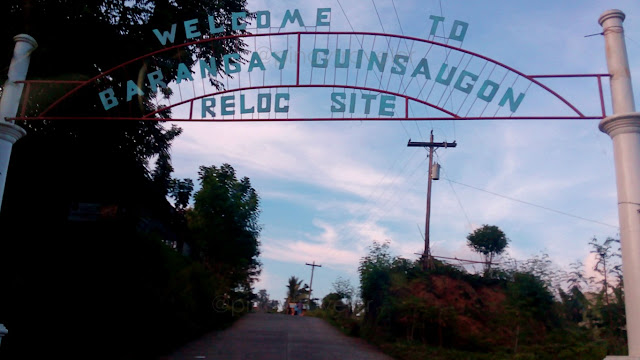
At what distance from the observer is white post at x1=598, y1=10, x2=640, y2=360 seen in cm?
689

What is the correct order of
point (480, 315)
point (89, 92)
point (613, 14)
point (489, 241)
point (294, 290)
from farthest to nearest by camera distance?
1. point (294, 290)
2. point (489, 241)
3. point (480, 315)
4. point (89, 92)
5. point (613, 14)

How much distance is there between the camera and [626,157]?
7.21 m

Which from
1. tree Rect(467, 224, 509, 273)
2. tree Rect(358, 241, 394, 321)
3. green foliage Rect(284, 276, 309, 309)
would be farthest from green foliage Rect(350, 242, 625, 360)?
green foliage Rect(284, 276, 309, 309)

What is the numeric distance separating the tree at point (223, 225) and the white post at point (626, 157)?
64.7ft

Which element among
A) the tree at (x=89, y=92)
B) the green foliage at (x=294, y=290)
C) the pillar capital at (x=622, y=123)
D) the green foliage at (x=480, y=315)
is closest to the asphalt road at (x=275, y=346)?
the green foliage at (x=480, y=315)

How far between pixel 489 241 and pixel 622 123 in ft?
79.8

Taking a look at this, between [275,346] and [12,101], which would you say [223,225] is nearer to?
[275,346]

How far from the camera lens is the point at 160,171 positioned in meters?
18.9

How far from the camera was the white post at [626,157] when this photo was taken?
689cm

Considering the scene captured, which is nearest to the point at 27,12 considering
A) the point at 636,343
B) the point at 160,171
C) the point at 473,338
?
the point at 160,171

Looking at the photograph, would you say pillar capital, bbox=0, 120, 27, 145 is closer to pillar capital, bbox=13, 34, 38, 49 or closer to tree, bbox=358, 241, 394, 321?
pillar capital, bbox=13, 34, 38, 49

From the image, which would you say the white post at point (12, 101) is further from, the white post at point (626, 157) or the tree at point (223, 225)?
the tree at point (223, 225)

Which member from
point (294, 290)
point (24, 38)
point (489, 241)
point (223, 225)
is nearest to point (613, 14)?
point (24, 38)

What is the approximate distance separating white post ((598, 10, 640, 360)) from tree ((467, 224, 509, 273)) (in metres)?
24.0
